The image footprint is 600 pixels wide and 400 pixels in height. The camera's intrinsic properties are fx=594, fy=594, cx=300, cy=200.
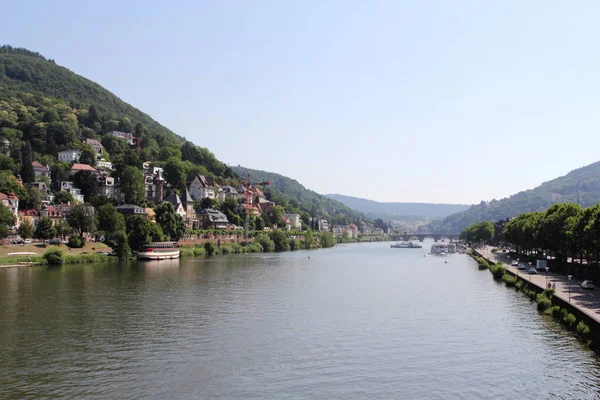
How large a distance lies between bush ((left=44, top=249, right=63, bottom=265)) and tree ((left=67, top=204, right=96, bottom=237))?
12.5m

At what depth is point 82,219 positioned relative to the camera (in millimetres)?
84375

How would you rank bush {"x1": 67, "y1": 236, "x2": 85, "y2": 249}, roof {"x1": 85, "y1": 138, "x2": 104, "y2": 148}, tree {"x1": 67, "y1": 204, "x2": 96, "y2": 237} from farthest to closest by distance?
roof {"x1": 85, "y1": 138, "x2": 104, "y2": 148}, tree {"x1": 67, "y1": 204, "x2": 96, "y2": 237}, bush {"x1": 67, "y1": 236, "x2": 85, "y2": 249}

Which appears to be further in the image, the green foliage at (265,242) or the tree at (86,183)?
the green foliage at (265,242)

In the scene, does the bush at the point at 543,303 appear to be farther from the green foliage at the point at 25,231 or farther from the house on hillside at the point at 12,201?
the house on hillside at the point at 12,201

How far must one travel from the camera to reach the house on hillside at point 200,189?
490 ft

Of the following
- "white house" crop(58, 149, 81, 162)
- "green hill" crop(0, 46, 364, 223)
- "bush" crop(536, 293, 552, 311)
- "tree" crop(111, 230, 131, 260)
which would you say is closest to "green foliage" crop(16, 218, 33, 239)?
"tree" crop(111, 230, 131, 260)

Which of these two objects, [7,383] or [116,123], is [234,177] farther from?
[7,383]

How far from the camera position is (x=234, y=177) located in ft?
637

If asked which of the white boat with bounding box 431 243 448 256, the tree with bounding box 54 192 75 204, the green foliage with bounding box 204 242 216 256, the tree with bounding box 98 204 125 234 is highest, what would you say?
the tree with bounding box 54 192 75 204

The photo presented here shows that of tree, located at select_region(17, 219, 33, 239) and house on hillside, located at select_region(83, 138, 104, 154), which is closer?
tree, located at select_region(17, 219, 33, 239)

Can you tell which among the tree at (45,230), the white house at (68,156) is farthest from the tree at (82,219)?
the white house at (68,156)

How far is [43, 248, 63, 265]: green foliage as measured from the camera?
234ft

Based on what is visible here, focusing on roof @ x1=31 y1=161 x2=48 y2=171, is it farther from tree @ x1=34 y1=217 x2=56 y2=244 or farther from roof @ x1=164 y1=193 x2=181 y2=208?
tree @ x1=34 y1=217 x2=56 y2=244

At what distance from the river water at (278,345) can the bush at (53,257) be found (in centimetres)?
2120
